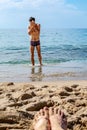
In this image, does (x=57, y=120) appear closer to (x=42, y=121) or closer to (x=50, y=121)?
(x=50, y=121)

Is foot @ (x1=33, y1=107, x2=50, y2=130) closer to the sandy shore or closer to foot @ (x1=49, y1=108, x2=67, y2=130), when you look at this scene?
foot @ (x1=49, y1=108, x2=67, y2=130)

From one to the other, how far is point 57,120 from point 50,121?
0.26 ft

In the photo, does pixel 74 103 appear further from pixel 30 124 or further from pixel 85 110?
pixel 30 124

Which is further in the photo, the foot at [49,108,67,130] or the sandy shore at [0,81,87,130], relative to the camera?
the sandy shore at [0,81,87,130]

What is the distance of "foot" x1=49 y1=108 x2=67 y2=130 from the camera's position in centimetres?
374

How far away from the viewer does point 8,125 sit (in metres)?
4.09

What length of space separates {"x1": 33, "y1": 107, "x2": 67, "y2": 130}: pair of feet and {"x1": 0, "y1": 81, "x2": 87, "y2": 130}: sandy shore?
19cm

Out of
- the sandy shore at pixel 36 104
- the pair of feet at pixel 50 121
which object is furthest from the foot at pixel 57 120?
the sandy shore at pixel 36 104

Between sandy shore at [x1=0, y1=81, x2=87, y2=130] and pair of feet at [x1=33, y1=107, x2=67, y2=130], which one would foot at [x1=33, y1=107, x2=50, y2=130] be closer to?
pair of feet at [x1=33, y1=107, x2=67, y2=130]

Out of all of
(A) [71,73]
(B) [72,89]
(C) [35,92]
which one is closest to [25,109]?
(C) [35,92]

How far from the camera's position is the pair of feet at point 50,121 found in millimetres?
3736

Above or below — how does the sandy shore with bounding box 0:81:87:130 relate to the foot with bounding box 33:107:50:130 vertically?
below

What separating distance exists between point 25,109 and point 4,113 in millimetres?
583

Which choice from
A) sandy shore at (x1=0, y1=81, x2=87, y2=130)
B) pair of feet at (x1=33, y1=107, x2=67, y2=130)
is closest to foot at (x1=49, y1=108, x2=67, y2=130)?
pair of feet at (x1=33, y1=107, x2=67, y2=130)
